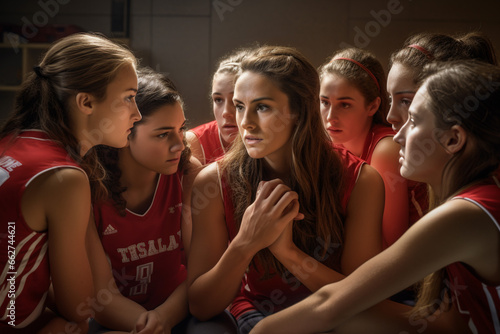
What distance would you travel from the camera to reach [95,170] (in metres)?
1.43

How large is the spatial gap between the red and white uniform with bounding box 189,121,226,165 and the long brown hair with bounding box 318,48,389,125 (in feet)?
1.94

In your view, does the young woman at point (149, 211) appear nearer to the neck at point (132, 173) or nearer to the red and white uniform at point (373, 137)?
the neck at point (132, 173)

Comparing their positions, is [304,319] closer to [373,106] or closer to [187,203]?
[187,203]

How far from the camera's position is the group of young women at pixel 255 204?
0.98m

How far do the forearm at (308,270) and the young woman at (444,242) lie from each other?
16cm

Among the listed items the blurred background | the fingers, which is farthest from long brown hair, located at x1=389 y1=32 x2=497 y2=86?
the blurred background

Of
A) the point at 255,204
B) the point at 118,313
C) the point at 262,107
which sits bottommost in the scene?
the point at 118,313

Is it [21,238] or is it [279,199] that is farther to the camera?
[279,199]

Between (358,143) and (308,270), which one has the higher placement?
(358,143)

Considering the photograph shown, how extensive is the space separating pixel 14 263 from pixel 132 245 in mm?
434

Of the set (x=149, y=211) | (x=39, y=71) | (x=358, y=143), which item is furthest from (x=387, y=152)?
(x=39, y=71)

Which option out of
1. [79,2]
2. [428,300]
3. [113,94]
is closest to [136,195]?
[113,94]

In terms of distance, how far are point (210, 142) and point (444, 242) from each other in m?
1.45

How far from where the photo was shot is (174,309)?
4.39 feet
